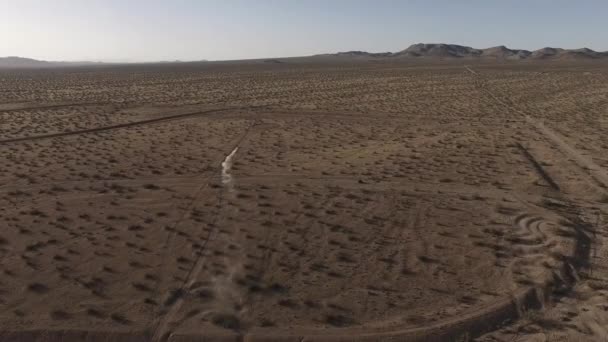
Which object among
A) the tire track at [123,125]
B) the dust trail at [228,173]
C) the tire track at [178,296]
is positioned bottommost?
the tire track at [178,296]

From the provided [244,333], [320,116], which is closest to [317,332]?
[244,333]

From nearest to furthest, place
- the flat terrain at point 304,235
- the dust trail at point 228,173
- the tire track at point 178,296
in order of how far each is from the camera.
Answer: the tire track at point 178,296
the flat terrain at point 304,235
the dust trail at point 228,173

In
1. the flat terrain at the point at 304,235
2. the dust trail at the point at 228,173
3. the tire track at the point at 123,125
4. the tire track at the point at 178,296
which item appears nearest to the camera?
the tire track at the point at 178,296

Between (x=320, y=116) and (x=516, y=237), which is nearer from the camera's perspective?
(x=516, y=237)

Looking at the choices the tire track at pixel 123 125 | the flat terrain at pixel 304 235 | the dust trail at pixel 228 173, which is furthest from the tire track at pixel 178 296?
the tire track at pixel 123 125

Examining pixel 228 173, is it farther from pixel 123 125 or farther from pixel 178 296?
pixel 123 125

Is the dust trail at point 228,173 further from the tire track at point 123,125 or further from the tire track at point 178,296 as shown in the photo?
the tire track at point 123,125

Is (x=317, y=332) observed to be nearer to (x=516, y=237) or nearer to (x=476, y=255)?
(x=476, y=255)

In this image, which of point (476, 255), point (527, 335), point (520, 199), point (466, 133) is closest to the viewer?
point (527, 335)
